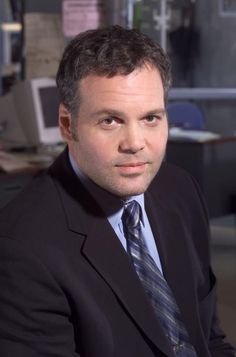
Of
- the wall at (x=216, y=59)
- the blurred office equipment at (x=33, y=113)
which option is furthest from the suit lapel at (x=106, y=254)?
the wall at (x=216, y=59)

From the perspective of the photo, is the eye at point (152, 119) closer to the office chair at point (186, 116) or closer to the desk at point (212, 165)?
the desk at point (212, 165)

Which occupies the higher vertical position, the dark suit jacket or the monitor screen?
the dark suit jacket

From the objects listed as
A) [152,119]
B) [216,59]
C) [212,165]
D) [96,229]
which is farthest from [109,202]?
[216,59]

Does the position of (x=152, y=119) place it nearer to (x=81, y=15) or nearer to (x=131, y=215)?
(x=131, y=215)

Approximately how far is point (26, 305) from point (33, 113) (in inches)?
123

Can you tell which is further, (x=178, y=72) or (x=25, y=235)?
(x=178, y=72)

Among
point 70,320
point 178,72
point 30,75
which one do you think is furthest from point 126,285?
point 178,72

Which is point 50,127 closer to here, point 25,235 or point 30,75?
point 30,75

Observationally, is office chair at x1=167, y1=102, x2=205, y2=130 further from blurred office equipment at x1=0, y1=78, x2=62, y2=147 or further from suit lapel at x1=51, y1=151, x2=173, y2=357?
suit lapel at x1=51, y1=151, x2=173, y2=357

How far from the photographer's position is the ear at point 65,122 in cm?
115

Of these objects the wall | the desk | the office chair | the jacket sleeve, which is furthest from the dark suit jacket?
the wall

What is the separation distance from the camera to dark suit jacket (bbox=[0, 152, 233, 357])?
1049 millimetres

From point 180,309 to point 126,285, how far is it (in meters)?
0.15

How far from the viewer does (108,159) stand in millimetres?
1099
